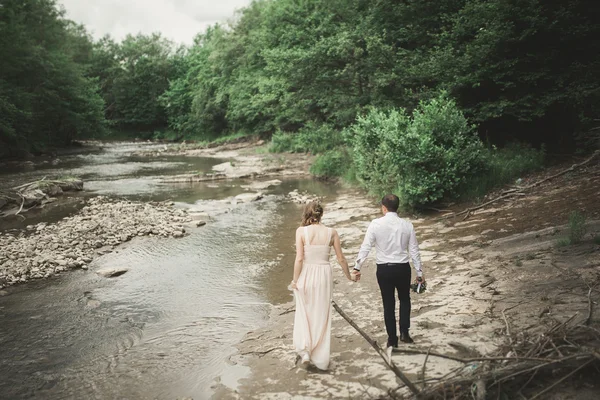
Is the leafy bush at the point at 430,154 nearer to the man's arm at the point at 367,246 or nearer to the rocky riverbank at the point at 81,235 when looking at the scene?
the rocky riverbank at the point at 81,235

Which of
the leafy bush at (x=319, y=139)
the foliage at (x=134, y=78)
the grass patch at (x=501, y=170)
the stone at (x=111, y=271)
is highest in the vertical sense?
the foliage at (x=134, y=78)

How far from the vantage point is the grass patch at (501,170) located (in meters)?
12.2

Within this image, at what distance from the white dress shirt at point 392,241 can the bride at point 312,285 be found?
0.42 meters

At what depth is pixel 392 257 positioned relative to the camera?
488 centimetres

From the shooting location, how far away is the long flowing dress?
4.82m

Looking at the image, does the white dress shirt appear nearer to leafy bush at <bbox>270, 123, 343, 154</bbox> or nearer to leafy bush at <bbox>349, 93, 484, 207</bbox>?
leafy bush at <bbox>349, 93, 484, 207</bbox>

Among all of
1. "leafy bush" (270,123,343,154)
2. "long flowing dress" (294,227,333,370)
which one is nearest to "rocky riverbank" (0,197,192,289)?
"long flowing dress" (294,227,333,370)

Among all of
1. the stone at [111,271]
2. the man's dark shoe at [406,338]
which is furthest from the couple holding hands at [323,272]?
the stone at [111,271]

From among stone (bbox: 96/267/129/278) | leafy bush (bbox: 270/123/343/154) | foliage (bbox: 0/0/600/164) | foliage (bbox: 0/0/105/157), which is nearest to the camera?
stone (bbox: 96/267/129/278)

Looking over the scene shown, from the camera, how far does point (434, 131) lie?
40.8 feet

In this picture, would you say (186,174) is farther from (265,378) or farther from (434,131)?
(265,378)

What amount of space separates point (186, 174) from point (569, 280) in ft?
72.9

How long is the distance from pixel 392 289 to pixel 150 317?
180 inches

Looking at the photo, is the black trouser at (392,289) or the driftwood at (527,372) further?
the black trouser at (392,289)
